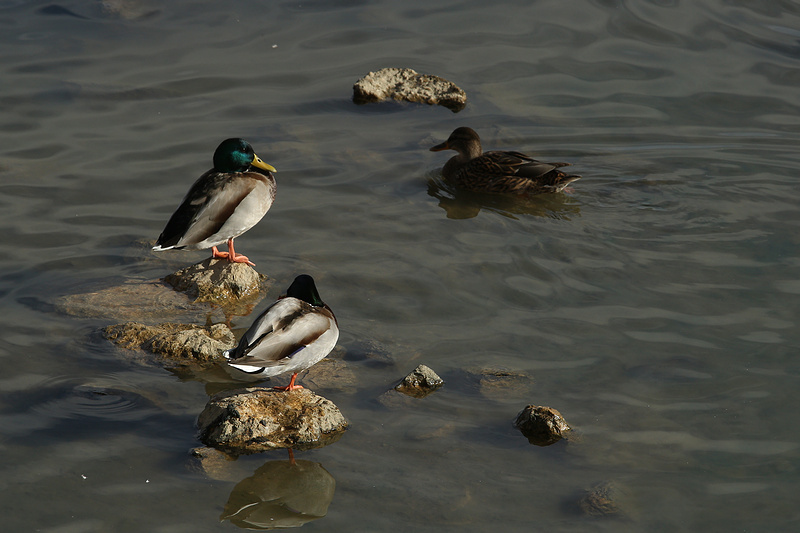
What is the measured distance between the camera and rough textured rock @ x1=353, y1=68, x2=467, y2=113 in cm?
1100

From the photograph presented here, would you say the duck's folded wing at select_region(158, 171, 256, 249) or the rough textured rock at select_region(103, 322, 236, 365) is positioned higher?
the duck's folded wing at select_region(158, 171, 256, 249)

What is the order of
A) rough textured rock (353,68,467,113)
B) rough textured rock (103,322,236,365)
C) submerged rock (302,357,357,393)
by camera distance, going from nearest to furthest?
submerged rock (302,357,357,393) < rough textured rock (103,322,236,365) < rough textured rock (353,68,467,113)

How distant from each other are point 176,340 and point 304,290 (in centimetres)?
104

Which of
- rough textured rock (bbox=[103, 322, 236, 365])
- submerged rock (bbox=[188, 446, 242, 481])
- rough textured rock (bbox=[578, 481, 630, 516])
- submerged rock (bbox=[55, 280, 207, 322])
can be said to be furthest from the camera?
submerged rock (bbox=[55, 280, 207, 322])

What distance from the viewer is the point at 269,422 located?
213 inches

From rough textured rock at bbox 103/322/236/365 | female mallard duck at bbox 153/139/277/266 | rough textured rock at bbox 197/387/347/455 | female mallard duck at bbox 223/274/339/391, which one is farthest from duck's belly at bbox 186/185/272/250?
rough textured rock at bbox 197/387/347/455

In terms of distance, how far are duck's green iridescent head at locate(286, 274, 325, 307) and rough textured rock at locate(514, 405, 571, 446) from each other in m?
1.67

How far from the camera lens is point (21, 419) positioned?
5.68 metres

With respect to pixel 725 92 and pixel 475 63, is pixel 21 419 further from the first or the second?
pixel 725 92

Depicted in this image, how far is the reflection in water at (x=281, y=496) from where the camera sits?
16.0 ft

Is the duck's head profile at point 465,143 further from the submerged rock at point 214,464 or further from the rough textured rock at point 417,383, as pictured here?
the submerged rock at point 214,464

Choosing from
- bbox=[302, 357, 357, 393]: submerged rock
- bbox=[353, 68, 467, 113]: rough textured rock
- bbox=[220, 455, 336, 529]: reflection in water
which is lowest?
bbox=[220, 455, 336, 529]: reflection in water

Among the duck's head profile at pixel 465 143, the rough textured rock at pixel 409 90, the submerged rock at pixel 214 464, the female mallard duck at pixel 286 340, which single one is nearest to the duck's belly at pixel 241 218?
the female mallard duck at pixel 286 340

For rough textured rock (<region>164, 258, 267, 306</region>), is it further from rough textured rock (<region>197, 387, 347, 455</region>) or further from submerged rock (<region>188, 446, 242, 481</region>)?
submerged rock (<region>188, 446, 242, 481</region>)
